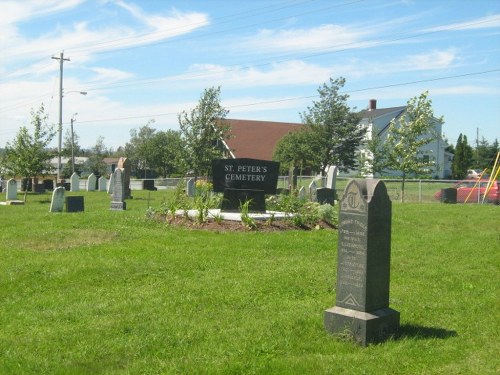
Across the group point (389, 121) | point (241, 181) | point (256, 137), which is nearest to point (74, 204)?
point (241, 181)

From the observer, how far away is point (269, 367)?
5398 mm

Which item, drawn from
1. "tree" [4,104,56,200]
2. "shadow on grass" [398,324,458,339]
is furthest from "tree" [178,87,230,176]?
"shadow on grass" [398,324,458,339]

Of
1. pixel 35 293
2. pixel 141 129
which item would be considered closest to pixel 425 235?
pixel 35 293

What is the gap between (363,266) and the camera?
631 cm

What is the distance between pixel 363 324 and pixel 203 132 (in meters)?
29.4

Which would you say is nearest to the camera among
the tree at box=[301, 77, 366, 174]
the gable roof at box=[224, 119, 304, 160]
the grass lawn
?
the grass lawn

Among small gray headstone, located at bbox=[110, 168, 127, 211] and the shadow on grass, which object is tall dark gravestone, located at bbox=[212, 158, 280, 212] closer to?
small gray headstone, located at bbox=[110, 168, 127, 211]

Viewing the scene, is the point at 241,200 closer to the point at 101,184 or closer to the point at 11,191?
the point at 11,191

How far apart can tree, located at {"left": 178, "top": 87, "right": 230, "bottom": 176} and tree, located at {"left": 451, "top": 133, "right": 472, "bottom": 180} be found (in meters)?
32.5

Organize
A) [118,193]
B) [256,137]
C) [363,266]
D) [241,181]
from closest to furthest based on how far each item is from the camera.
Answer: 1. [363,266]
2. [241,181]
3. [118,193]
4. [256,137]

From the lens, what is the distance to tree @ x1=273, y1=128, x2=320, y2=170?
42.8m

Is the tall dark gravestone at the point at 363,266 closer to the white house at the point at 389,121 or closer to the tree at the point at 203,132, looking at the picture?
the tree at the point at 203,132

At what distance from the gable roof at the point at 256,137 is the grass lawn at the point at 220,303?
39818 mm

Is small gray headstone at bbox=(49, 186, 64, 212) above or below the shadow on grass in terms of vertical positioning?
above
